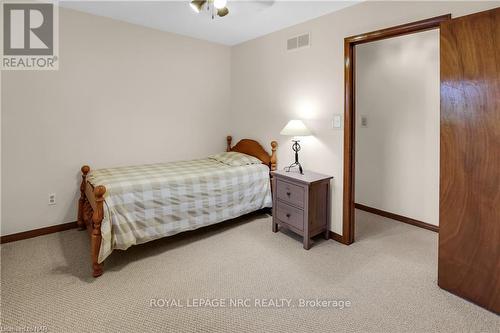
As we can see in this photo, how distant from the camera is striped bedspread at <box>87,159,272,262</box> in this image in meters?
2.42

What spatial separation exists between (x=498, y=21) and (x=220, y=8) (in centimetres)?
200

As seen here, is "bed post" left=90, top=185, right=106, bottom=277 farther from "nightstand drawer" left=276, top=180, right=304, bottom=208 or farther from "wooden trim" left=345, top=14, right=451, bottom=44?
"wooden trim" left=345, top=14, right=451, bottom=44

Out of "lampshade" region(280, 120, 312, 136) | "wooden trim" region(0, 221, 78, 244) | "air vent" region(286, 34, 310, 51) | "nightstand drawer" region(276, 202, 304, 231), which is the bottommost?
"wooden trim" region(0, 221, 78, 244)

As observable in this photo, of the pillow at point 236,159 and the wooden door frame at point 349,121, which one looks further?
the pillow at point 236,159

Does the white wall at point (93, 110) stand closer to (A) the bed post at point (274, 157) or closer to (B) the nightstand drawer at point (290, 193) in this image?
(A) the bed post at point (274, 157)

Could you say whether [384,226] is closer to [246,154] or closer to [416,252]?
[416,252]

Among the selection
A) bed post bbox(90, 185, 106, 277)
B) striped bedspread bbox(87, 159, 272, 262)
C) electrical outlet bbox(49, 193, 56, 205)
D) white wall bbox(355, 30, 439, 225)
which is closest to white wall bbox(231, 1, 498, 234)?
striped bedspread bbox(87, 159, 272, 262)

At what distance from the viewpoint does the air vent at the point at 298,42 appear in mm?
3166

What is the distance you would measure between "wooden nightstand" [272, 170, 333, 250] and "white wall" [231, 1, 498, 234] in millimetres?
129

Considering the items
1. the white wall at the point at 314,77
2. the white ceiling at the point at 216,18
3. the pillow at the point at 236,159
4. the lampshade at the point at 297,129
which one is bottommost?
the pillow at the point at 236,159

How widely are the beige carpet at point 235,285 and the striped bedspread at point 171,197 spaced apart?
0.84ft

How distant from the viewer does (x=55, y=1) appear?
2.85 m

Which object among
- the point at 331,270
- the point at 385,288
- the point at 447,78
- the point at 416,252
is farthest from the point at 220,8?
the point at 416,252

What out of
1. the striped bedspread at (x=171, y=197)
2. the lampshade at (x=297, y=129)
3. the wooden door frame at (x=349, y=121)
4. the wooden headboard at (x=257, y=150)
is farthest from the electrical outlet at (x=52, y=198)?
the wooden door frame at (x=349, y=121)
